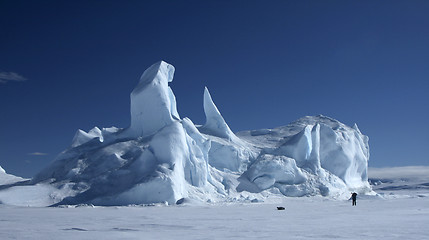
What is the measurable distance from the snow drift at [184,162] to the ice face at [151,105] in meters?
0.07

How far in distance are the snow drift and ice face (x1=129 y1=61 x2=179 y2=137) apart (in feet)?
0.24

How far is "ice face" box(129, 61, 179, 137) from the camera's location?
3111 centimetres

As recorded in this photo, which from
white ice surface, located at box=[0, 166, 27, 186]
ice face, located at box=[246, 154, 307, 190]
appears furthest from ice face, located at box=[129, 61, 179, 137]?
white ice surface, located at box=[0, 166, 27, 186]

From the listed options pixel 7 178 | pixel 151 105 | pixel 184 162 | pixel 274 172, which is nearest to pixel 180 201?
pixel 184 162

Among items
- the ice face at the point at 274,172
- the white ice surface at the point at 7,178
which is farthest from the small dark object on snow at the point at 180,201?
the white ice surface at the point at 7,178

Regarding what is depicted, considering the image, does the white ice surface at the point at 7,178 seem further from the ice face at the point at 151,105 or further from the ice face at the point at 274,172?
the ice face at the point at 274,172

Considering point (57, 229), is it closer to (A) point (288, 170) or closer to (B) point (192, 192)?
(B) point (192, 192)

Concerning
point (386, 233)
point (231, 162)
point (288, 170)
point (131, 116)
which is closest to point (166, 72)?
point (131, 116)

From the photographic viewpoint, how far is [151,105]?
103ft

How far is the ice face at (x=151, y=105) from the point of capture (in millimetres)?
31109

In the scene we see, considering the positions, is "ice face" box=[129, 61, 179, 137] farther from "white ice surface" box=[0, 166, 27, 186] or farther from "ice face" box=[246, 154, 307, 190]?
"white ice surface" box=[0, 166, 27, 186]

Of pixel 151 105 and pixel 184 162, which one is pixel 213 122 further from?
pixel 184 162

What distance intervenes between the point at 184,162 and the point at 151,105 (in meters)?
6.30

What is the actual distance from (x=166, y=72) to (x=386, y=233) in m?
26.9
